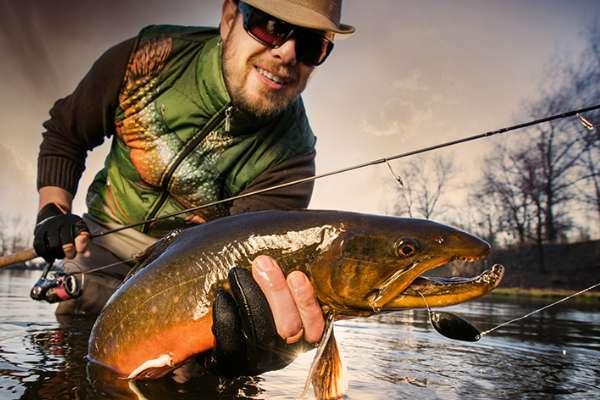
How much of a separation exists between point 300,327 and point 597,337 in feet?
15.2

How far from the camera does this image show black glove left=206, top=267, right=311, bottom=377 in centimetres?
206

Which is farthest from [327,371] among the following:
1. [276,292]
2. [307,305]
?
[276,292]

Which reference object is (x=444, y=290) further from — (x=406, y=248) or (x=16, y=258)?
(x=16, y=258)

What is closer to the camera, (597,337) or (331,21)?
(331,21)

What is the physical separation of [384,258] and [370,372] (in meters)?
1.00

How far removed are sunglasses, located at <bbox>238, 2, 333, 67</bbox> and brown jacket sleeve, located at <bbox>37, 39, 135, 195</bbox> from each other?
0.97 meters

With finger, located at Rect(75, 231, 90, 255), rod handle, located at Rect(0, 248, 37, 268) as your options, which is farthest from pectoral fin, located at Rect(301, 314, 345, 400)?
rod handle, located at Rect(0, 248, 37, 268)

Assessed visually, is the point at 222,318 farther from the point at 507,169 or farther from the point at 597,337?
the point at 507,169

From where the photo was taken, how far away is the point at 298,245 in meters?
2.11

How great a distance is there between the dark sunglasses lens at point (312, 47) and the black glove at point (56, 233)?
5.99ft

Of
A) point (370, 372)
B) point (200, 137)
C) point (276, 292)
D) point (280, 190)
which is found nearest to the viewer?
point (276, 292)

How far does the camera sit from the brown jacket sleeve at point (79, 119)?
384 centimetres

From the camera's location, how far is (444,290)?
6.48 feet

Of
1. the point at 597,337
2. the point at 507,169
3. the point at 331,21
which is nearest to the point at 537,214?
the point at 507,169
